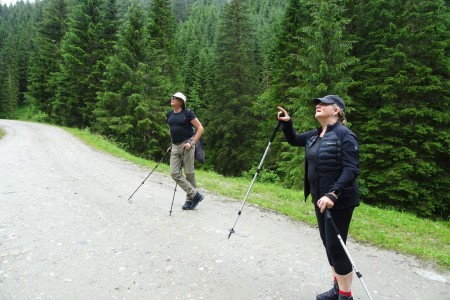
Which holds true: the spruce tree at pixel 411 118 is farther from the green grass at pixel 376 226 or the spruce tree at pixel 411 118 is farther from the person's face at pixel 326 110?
the person's face at pixel 326 110

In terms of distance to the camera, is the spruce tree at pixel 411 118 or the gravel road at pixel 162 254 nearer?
the gravel road at pixel 162 254

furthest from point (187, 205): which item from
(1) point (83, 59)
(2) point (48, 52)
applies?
(2) point (48, 52)

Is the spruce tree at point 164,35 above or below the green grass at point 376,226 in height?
above

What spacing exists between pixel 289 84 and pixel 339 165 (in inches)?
865

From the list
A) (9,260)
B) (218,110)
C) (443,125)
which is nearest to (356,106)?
(443,125)

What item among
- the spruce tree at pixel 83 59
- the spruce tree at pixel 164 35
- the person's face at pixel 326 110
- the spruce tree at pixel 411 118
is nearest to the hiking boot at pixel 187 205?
the person's face at pixel 326 110

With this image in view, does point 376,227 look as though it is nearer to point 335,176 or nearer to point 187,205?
point 187,205

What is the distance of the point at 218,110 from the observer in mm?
28078

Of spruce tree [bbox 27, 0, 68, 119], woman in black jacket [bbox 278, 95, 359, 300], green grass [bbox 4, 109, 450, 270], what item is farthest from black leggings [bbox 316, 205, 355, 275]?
spruce tree [bbox 27, 0, 68, 119]

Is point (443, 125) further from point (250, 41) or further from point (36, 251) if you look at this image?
point (36, 251)

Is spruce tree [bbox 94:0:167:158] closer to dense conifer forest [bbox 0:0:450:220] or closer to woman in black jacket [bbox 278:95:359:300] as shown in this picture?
dense conifer forest [bbox 0:0:450:220]

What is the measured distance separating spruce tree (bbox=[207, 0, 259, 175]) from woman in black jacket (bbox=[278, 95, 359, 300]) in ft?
73.8

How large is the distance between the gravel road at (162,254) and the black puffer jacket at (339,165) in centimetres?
156

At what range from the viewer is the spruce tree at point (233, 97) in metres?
27.1
